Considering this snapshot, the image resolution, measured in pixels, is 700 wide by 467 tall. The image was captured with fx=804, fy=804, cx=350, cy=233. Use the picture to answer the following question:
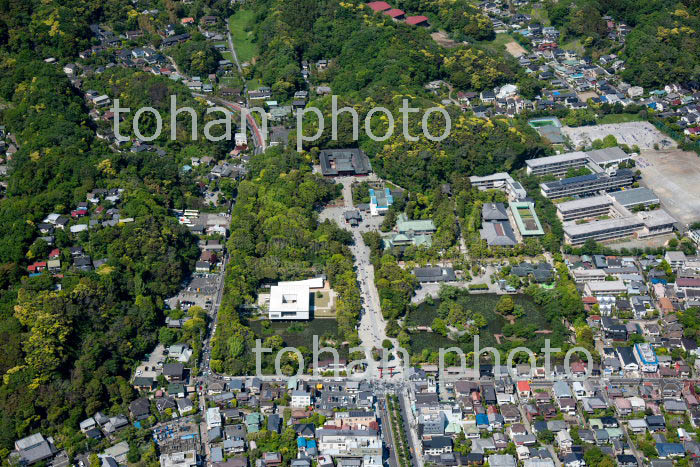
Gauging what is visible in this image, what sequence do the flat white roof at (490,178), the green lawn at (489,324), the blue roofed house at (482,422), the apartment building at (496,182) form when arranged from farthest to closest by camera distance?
the flat white roof at (490,178) → the apartment building at (496,182) → the green lawn at (489,324) → the blue roofed house at (482,422)

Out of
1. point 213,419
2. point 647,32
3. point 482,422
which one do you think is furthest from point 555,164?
point 213,419

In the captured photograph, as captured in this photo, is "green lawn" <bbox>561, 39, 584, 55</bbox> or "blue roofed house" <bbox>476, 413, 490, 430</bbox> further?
"green lawn" <bbox>561, 39, 584, 55</bbox>

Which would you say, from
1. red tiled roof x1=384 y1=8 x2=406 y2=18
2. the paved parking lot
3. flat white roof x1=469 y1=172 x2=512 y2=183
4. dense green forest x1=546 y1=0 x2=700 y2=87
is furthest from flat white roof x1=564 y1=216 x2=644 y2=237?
red tiled roof x1=384 y1=8 x2=406 y2=18

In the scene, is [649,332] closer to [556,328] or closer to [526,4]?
[556,328]

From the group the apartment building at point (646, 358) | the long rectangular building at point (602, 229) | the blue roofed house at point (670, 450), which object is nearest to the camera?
the blue roofed house at point (670, 450)

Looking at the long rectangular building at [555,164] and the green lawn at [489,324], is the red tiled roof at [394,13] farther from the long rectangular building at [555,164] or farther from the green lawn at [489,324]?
the green lawn at [489,324]

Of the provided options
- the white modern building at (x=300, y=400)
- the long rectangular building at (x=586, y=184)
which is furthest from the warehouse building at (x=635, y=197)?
the white modern building at (x=300, y=400)

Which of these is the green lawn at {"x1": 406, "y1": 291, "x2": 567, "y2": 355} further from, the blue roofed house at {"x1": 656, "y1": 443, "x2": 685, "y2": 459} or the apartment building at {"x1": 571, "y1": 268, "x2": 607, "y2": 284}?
the blue roofed house at {"x1": 656, "y1": 443, "x2": 685, "y2": 459}

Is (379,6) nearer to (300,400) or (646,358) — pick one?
(646,358)
